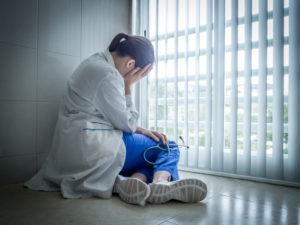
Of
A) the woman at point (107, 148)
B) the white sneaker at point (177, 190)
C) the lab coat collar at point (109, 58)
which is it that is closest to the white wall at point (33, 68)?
the woman at point (107, 148)

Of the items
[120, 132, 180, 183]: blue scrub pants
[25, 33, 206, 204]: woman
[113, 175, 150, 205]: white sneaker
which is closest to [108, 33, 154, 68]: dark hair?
[25, 33, 206, 204]: woman

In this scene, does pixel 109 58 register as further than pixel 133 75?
No

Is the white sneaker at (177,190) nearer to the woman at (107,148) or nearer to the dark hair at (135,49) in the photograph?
the woman at (107,148)

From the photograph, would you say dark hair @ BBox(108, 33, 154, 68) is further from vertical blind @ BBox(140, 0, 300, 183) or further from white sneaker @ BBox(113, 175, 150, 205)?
white sneaker @ BBox(113, 175, 150, 205)

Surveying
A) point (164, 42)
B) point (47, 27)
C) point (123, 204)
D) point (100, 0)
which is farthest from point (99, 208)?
point (100, 0)

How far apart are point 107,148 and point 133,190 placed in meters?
0.24

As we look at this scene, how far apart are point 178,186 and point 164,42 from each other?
1221 millimetres

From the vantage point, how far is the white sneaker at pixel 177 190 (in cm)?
113

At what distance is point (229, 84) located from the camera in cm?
171

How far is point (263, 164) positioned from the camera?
1585 mm

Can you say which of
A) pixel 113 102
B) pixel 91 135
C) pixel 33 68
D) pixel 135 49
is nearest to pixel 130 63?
pixel 135 49

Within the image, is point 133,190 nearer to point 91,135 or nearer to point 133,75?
point 91,135

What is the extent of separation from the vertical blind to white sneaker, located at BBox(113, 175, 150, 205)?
0.76 metres

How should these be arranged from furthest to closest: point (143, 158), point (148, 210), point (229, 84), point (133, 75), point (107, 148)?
point (229, 84)
point (133, 75)
point (143, 158)
point (107, 148)
point (148, 210)
